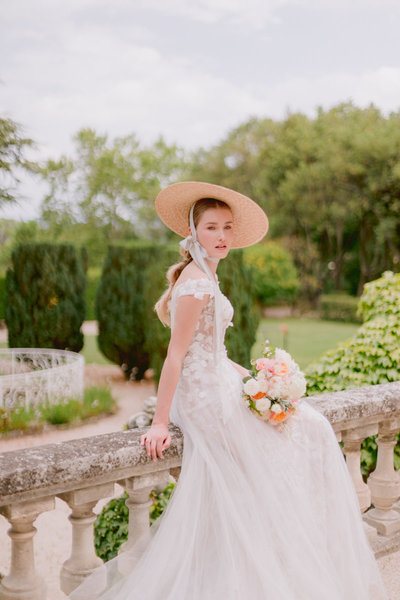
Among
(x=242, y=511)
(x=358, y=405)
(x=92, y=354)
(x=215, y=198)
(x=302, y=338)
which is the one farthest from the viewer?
(x=302, y=338)

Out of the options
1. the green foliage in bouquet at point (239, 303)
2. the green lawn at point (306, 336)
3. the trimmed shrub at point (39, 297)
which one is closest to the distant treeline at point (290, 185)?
the green lawn at point (306, 336)

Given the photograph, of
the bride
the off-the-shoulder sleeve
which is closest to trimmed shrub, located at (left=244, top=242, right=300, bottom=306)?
the bride

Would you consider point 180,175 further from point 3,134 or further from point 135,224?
point 3,134

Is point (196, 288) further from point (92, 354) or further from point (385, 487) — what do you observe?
point (92, 354)

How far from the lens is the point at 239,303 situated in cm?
1002

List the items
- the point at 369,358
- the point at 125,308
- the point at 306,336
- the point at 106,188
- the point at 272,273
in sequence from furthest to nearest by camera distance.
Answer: the point at 106,188 → the point at 272,273 → the point at 306,336 → the point at 125,308 → the point at 369,358

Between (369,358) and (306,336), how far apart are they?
62.6ft

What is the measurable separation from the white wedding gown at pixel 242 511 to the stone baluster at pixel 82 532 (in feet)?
0.22

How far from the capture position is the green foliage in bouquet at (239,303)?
9.80 metres

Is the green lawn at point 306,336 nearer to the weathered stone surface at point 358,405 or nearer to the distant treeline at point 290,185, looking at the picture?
the distant treeline at point 290,185

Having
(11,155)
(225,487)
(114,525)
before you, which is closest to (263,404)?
(225,487)

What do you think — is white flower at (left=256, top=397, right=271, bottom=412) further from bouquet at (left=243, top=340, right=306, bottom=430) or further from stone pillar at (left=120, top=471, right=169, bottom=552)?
stone pillar at (left=120, top=471, right=169, bottom=552)

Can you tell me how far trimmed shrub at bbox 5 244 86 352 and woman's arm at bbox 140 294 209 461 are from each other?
11.7m

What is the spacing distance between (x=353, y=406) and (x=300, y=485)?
643 millimetres
